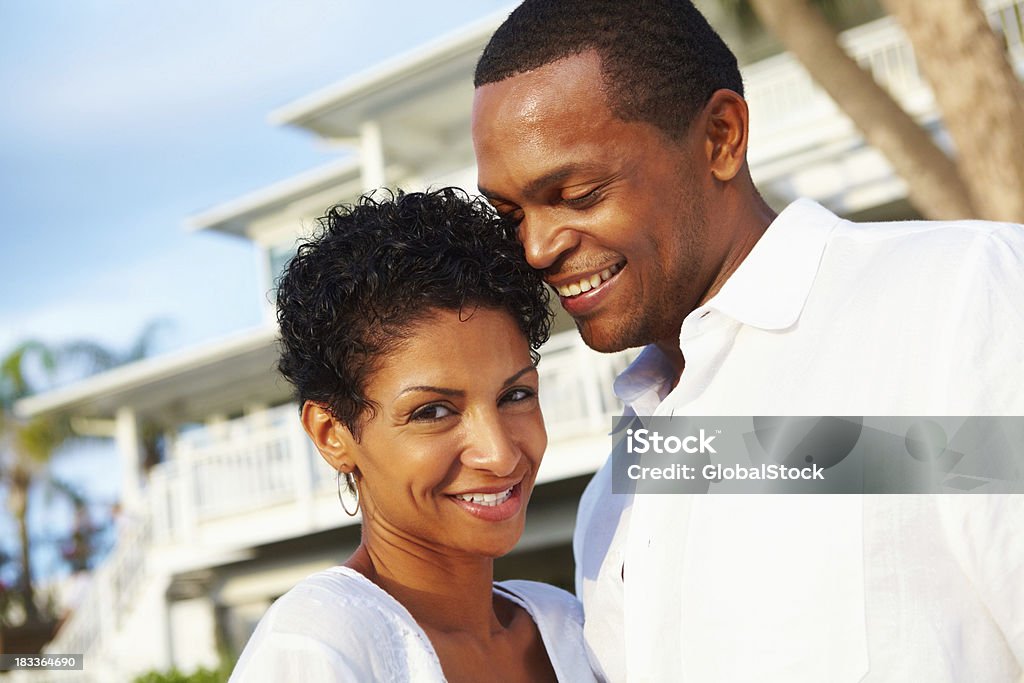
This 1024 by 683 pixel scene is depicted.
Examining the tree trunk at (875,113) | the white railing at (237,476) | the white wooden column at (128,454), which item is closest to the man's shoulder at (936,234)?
the tree trunk at (875,113)

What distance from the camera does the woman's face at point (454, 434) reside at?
240 centimetres

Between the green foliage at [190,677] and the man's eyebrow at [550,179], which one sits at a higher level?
the man's eyebrow at [550,179]

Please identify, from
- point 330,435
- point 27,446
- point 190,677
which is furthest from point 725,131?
point 27,446

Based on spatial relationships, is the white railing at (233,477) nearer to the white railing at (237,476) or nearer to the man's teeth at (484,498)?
the white railing at (237,476)

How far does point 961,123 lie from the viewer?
5688mm

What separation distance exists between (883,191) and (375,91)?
7.19 meters

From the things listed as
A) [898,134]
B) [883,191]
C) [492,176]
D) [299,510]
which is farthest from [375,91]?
[492,176]

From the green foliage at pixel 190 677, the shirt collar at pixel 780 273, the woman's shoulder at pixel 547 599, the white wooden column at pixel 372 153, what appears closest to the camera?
the shirt collar at pixel 780 273

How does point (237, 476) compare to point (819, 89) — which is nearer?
point (819, 89)

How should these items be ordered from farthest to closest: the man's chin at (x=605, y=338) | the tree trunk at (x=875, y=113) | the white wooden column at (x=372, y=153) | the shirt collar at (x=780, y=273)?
1. the white wooden column at (x=372, y=153)
2. the tree trunk at (x=875, y=113)
3. the man's chin at (x=605, y=338)
4. the shirt collar at (x=780, y=273)

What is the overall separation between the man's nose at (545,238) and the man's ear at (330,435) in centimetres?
57

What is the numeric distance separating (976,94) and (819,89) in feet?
23.9

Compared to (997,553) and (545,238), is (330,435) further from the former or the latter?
(997,553)

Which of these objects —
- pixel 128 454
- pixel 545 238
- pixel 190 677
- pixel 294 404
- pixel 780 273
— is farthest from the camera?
pixel 128 454
